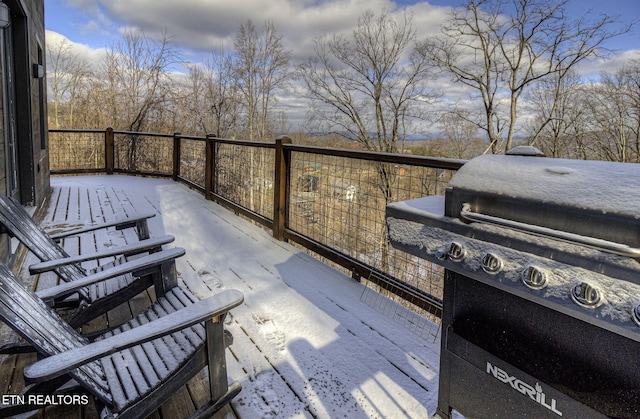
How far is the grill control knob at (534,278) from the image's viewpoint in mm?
831

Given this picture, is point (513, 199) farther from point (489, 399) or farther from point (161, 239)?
point (161, 239)

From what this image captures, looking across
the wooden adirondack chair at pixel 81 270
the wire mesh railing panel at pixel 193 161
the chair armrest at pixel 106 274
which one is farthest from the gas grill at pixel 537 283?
the wire mesh railing panel at pixel 193 161

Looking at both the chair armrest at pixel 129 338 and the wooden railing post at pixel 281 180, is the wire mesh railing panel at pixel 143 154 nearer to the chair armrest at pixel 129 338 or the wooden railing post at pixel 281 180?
the wooden railing post at pixel 281 180

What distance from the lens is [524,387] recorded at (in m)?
0.91

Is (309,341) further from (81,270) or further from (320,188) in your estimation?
(320,188)

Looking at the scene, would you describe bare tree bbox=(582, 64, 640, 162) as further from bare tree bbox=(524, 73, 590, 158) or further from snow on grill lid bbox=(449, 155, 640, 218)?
snow on grill lid bbox=(449, 155, 640, 218)

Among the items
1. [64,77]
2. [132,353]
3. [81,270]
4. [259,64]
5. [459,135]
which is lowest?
[132,353]

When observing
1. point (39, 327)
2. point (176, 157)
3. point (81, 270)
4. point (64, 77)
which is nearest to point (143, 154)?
point (176, 157)

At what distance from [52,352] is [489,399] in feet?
4.60

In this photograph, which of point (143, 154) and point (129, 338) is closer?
point (129, 338)

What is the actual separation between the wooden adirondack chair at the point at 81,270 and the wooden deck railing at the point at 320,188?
136 centimetres

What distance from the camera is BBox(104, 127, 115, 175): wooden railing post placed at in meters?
8.10

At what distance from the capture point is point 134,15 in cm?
1579

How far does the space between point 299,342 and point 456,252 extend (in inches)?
55.5
